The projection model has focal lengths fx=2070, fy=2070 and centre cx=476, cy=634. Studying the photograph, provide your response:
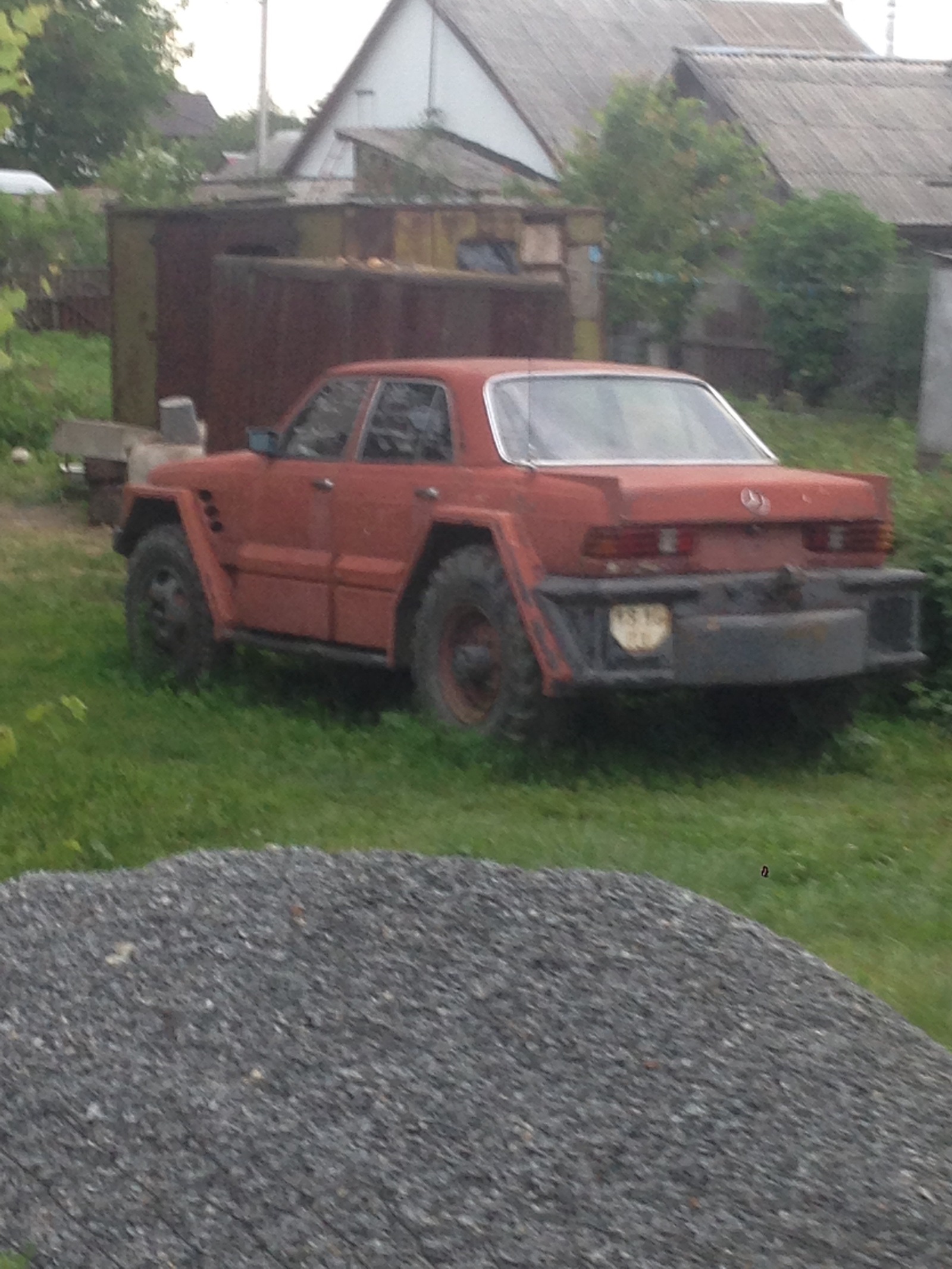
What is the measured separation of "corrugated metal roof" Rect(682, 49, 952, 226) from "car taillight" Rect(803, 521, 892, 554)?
85.6 feet

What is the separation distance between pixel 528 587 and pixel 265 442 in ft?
7.17

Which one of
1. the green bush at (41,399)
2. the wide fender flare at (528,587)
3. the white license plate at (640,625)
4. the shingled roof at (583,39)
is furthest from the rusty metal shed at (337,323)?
the shingled roof at (583,39)

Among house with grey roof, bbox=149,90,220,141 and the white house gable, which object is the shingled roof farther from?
house with grey roof, bbox=149,90,220,141

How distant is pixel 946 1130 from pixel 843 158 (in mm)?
32884

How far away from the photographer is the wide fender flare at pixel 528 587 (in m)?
7.43

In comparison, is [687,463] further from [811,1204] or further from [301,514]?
[811,1204]

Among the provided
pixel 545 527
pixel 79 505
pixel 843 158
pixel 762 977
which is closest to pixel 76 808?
pixel 545 527

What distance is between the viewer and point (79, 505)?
1692 centimetres

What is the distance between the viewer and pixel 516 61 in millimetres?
43469

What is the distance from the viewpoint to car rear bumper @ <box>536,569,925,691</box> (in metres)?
7.38

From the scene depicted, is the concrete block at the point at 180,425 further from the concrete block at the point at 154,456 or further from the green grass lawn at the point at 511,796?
the green grass lawn at the point at 511,796

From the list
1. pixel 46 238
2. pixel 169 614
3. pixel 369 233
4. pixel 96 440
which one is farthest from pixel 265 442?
pixel 46 238

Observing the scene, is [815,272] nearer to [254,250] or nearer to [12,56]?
[254,250]

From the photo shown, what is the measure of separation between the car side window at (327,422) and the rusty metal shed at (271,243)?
6.61 metres
